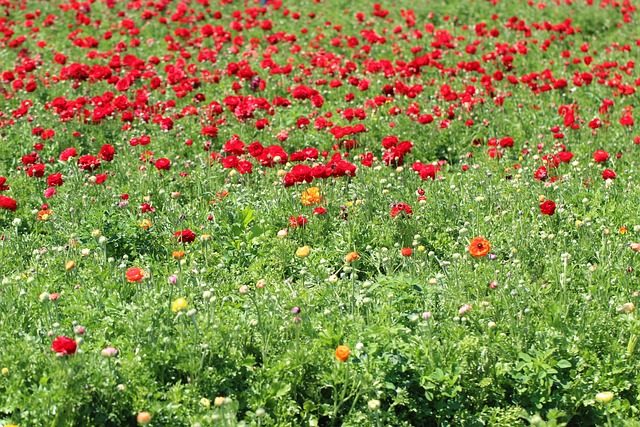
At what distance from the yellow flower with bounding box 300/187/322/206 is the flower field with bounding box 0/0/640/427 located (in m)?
0.02

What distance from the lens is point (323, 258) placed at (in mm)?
4977

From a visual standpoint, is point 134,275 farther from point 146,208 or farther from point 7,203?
point 7,203

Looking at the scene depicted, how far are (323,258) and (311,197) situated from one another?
0.57 meters

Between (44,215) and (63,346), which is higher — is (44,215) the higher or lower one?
the lower one

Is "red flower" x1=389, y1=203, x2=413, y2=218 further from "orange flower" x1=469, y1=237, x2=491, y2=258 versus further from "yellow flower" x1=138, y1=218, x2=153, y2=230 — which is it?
"yellow flower" x1=138, y1=218, x2=153, y2=230

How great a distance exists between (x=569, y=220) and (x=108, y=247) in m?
3.35

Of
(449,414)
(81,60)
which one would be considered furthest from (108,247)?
(81,60)

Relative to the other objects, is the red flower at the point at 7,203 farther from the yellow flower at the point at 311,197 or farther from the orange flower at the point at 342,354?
the orange flower at the point at 342,354

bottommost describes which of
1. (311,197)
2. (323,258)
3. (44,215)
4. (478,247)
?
(323,258)

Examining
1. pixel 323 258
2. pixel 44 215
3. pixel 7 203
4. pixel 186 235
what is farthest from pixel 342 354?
pixel 7 203

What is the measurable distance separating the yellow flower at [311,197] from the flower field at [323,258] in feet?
0.06

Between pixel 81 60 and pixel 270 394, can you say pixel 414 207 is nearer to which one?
pixel 270 394

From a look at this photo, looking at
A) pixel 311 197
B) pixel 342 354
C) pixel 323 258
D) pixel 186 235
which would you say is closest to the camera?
pixel 342 354

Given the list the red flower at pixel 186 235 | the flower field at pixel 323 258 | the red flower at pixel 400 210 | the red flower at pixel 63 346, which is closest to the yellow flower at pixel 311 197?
the flower field at pixel 323 258
